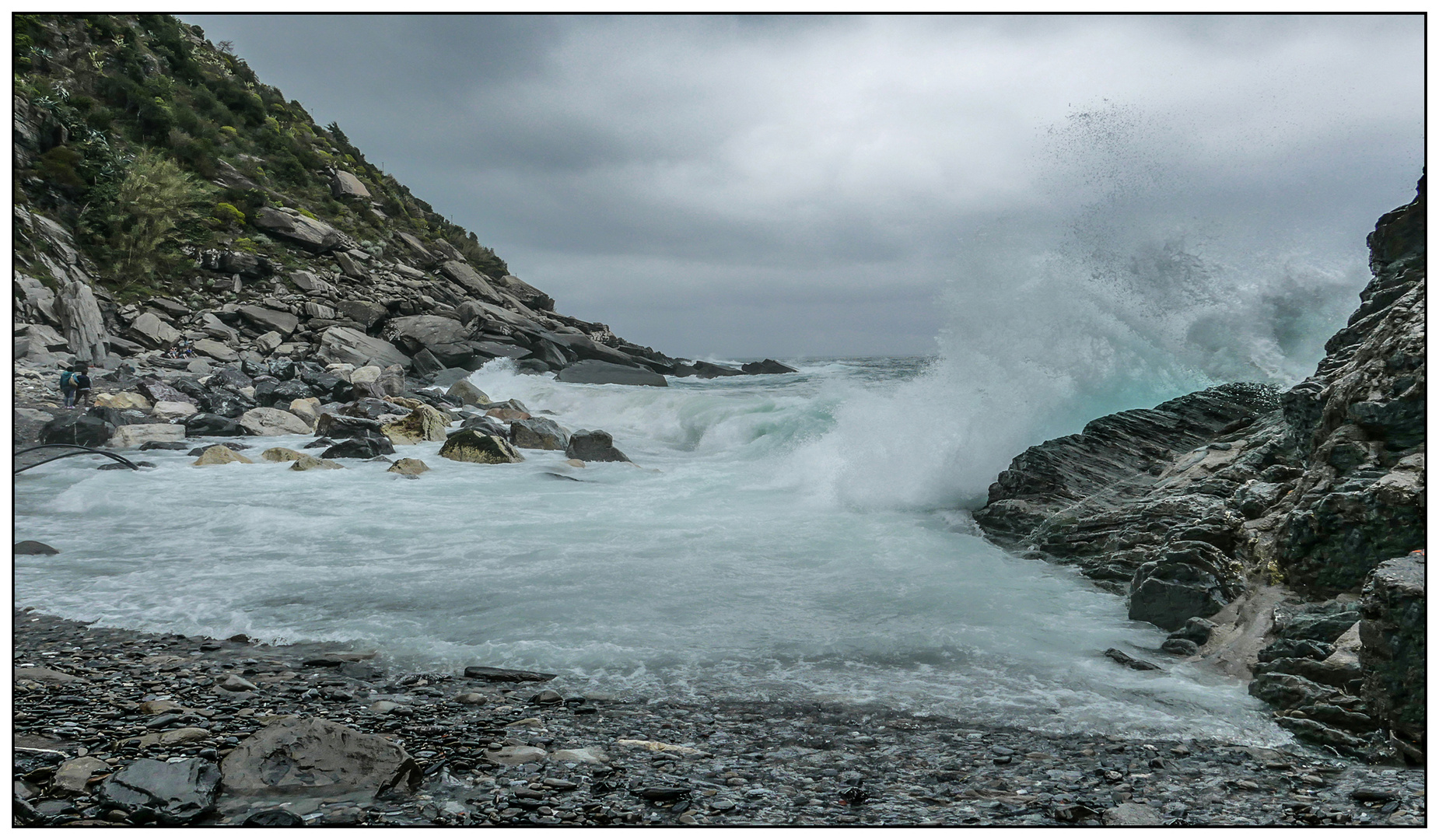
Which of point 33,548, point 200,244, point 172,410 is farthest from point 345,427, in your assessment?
point 200,244

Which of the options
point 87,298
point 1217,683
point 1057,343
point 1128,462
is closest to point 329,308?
point 87,298

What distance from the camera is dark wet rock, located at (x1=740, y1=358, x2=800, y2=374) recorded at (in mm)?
39031

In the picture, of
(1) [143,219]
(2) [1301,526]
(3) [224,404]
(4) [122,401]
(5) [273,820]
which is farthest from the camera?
(1) [143,219]

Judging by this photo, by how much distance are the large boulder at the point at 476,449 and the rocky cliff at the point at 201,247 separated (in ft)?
38.6

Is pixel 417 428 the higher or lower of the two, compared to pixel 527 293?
lower

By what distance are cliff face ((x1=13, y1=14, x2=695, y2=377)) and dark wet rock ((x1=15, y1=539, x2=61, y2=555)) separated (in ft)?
46.9

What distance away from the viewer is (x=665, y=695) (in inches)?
150

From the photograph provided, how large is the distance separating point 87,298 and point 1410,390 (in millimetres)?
27037

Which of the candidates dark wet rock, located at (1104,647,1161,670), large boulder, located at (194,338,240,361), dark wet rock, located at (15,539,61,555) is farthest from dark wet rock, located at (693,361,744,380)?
dark wet rock, located at (1104,647,1161,670)

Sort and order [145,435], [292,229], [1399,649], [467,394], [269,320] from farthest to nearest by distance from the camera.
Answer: [292,229], [269,320], [467,394], [145,435], [1399,649]

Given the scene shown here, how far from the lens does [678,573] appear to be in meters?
6.23

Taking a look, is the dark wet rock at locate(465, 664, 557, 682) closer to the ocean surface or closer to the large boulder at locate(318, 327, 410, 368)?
the ocean surface

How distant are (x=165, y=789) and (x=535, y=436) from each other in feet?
36.8

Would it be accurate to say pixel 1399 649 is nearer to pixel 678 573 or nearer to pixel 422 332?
pixel 678 573
